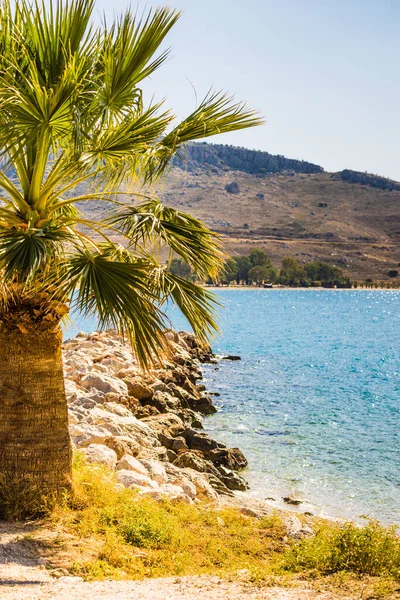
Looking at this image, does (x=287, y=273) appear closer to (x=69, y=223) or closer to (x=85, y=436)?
(x=85, y=436)

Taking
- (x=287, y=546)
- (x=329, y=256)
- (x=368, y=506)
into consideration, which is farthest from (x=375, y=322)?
(x=329, y=256)

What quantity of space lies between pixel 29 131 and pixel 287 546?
230 inches

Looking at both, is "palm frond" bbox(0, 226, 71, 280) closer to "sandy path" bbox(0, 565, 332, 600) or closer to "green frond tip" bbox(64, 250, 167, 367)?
"green frond tip" bbox(64, 250, 167, 367)

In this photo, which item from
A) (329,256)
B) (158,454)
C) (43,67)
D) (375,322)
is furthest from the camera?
(329,256)

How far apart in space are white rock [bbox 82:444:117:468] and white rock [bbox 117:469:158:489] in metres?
0.30

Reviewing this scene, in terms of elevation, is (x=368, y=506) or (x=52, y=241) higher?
(x=52, y=241)

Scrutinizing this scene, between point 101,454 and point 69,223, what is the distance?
3981 mm

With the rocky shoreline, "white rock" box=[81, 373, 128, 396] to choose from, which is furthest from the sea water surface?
"white rock" box=[81, 373, 128, 396]

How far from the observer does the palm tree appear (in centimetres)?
720

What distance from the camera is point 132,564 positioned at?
23.6 ft

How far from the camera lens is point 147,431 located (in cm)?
1433

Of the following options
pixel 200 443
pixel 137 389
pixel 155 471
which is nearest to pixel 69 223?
pixel 155 471

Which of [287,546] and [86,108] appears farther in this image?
[287,546]

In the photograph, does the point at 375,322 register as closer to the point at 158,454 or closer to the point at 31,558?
the point at 158,454
